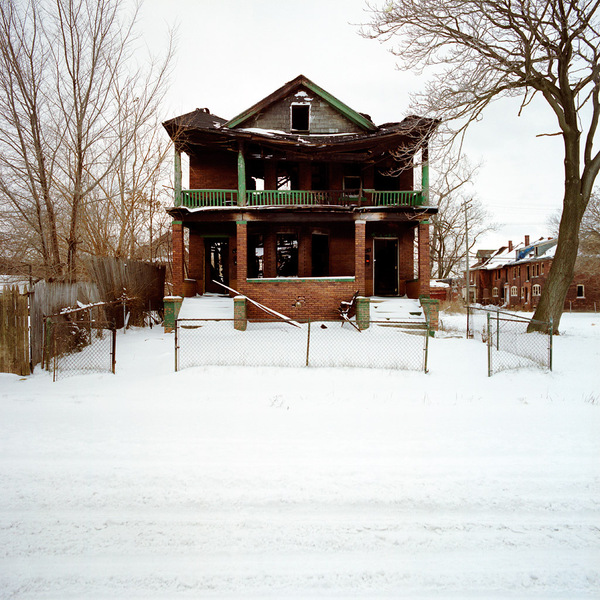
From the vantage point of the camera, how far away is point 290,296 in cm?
1476

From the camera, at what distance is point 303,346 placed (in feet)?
33.4

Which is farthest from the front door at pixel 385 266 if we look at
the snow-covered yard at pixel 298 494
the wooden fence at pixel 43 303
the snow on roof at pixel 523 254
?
the snow on roof at pixel 523 254

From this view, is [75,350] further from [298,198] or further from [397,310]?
[298,198]

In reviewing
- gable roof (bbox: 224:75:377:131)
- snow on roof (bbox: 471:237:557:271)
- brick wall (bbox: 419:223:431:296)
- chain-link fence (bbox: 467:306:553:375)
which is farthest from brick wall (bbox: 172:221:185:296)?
snow on roof (bbox: 471:237:557:271)

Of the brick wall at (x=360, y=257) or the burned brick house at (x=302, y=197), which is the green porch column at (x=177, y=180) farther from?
the brick wall at (x=360, y=257)

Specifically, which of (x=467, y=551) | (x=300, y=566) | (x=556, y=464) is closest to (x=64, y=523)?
(x=300, y=566)

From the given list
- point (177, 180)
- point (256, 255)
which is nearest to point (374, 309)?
point (256, 255)

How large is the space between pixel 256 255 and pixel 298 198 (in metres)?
3.42

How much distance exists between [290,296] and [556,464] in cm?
1163

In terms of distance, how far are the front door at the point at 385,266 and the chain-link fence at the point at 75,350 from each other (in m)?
12.3

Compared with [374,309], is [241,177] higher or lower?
higher

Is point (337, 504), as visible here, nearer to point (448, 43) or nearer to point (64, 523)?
point (64, 523)

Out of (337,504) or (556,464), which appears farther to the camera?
(556,464)

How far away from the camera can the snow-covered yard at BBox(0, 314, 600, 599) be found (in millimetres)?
2289
